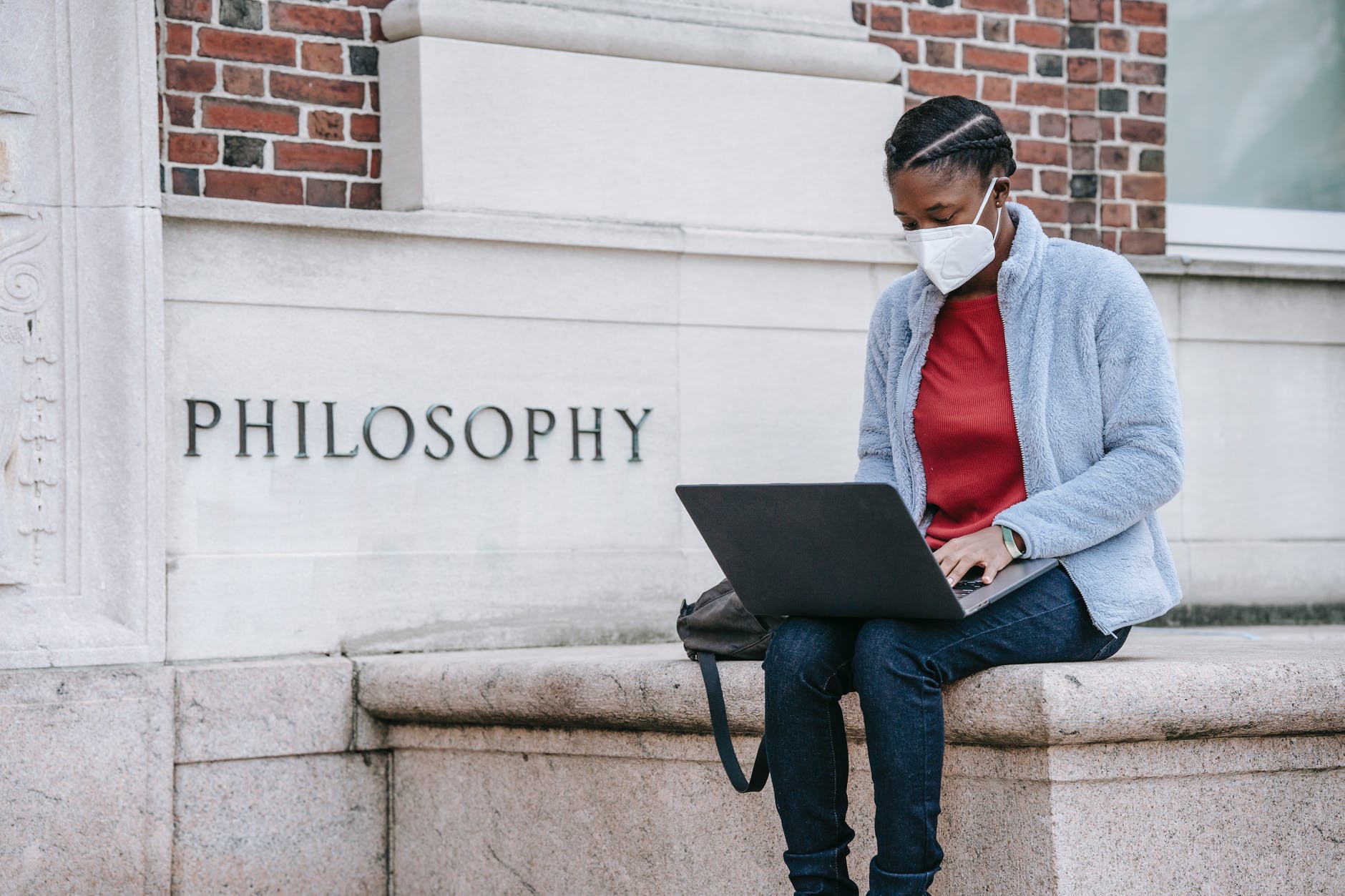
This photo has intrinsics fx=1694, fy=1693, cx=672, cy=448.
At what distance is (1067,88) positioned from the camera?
5.57 metres

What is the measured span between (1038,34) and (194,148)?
273cm

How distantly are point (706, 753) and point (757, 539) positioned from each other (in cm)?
83

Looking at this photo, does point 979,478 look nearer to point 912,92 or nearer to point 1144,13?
point 912,92

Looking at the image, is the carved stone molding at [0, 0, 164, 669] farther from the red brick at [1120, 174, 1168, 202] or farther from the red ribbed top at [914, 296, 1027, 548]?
the red brick at [1120, 174, 1168, 202]

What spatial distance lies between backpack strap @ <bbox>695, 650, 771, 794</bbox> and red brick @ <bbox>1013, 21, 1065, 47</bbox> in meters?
2.91

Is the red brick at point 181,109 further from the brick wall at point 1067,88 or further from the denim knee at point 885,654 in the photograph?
the denim knee at point 885,654

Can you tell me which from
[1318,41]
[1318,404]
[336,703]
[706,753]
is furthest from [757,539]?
[1318,41]

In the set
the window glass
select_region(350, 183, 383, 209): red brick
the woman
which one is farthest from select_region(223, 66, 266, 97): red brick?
the window glass

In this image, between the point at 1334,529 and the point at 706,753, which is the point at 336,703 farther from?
the point at 1334,529


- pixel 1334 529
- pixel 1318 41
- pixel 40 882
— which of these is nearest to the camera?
pixel 40 882

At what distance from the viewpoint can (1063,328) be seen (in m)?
3.15

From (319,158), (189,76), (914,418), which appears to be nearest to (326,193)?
(319,158)

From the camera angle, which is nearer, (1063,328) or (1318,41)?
(1063,328)

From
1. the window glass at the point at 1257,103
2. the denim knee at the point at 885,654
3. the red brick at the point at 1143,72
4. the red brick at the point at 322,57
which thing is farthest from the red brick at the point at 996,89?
the denim knee at the point at 885,654
